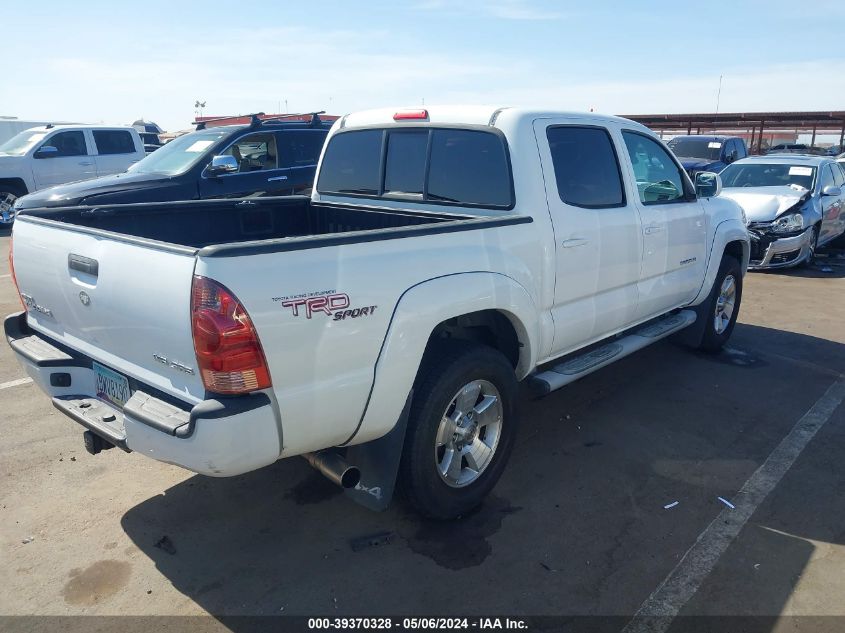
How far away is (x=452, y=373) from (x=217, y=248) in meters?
1.30

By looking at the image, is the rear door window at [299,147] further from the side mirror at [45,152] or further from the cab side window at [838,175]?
the cab side window at [838,175]

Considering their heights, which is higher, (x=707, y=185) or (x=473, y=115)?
(x=473, y=115)

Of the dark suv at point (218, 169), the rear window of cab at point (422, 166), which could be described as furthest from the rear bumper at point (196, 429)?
the dark suv at point (218, 169)

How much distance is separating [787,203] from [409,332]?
8.74 metres

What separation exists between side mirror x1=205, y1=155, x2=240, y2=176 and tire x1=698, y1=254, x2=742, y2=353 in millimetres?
6172

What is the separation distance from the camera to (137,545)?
318cm

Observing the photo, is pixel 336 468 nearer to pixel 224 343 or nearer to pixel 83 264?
pixel 224 343

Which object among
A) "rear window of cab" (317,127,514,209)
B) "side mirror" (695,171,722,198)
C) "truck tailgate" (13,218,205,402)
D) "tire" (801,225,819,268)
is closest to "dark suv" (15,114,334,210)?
"rear window of cab" (317,127,514,209)

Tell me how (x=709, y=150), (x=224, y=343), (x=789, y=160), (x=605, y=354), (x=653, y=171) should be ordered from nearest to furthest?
(x=224, y=343)
(x=605, y=354)
(x=653, y=171)
(x=789, y=160)
(x=709, y=150)

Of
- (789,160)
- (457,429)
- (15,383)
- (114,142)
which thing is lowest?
(15,383)

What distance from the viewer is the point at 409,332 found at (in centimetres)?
283

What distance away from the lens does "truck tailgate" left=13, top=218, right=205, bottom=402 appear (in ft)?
8.03

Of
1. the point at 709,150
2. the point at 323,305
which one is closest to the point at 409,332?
the point at 323,305

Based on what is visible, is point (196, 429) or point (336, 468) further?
point (336, 468)
